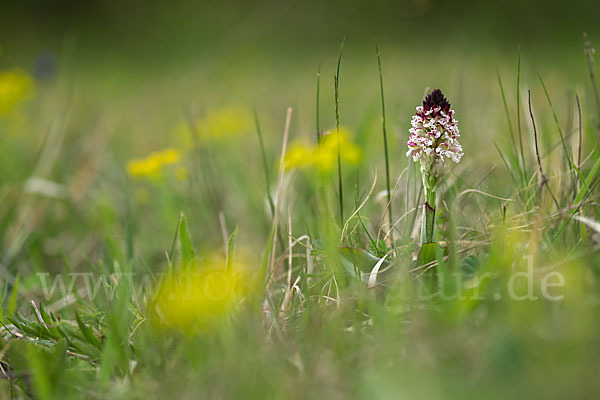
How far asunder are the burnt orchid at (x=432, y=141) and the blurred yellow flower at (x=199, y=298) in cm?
38

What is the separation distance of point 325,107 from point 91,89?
10.5 feet

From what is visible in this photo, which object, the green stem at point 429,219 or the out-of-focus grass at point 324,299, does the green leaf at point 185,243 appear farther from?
the green stem at point 429,219

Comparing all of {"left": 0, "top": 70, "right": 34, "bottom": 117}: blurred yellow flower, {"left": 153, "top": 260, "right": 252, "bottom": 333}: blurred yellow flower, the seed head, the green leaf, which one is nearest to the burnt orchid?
the seed head

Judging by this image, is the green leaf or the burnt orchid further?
the green leaf

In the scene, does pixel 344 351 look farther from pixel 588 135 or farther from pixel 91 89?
pixel 91 89

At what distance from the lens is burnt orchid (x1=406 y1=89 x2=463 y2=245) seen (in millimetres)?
1020

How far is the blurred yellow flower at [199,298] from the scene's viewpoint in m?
Answer: 1.00

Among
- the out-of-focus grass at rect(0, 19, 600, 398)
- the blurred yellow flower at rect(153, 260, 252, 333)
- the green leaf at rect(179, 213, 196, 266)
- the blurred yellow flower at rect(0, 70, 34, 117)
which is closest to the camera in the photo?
the out-of-focus grass at rect(0, 19, 600, 398)

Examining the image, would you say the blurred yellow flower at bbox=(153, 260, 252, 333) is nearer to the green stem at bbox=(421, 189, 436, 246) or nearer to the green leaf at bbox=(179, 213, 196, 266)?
the green leaf at bbox=(179, 213, 196, 266)

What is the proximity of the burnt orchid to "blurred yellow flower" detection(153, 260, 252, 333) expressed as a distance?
379mm

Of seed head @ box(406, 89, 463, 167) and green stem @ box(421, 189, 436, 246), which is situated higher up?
seed head @ box(406, 89, 463, 167)

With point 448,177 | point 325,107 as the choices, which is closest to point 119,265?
point 448,177

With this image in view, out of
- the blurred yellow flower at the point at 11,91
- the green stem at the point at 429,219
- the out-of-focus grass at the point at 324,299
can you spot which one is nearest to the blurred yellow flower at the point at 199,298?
the out-of-focus grass at the point at 324,299

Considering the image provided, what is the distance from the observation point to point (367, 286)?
3.48ft
